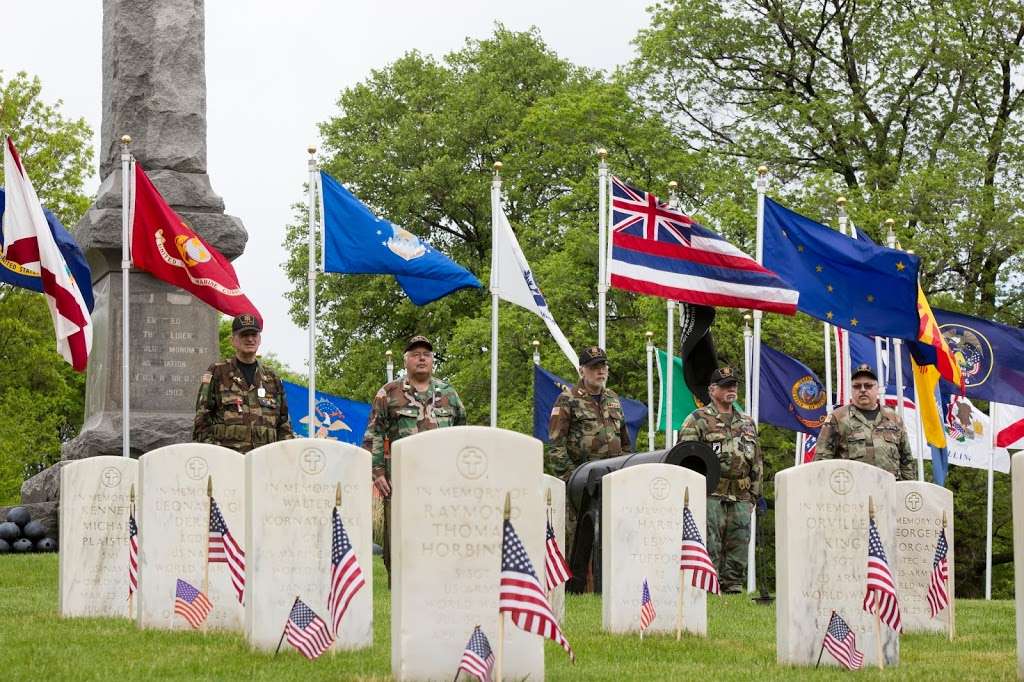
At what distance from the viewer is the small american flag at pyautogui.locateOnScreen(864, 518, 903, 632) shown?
920 centimetres

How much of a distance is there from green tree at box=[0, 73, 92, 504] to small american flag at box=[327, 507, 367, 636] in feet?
91.8

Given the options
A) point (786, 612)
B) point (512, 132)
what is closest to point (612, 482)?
point (786, 612)

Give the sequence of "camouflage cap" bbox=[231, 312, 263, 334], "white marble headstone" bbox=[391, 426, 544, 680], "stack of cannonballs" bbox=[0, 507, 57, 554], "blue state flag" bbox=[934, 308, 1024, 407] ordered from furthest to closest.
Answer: "blue state flag" bbox=[934, 308, 1024, 407]
"stack of cannonballs" bbox=[0, 507, 57, 554]
"camouflage cap" bbox=[231, 312, 263, 334]
"white marble headstone" bbox=[391, 426, 544, 680]

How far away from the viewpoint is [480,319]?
32156mm

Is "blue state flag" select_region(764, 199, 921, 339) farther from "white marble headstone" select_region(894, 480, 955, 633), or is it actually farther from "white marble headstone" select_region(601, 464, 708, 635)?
"white marble headstone" select_region(601, 464, 708, 635)

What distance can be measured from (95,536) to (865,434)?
228 inches

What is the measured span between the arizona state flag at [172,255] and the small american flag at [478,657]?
870 centimetres

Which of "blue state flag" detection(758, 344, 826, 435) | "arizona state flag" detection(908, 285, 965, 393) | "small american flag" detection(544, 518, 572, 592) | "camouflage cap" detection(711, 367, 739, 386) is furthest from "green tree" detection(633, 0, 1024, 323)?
"small american flag" detection(544, 518, 572, 592)

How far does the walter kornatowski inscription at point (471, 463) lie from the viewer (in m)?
8.12

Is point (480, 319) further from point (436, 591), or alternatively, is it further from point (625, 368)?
point (436, 591)

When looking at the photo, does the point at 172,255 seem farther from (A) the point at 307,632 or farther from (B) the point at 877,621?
(B) the point at 877,621

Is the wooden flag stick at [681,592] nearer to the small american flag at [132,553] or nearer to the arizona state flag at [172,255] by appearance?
the small american flag at [132,553]

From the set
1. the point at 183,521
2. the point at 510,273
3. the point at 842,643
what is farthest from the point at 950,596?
the point at 510,273

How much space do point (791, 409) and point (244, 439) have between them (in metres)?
9.75
